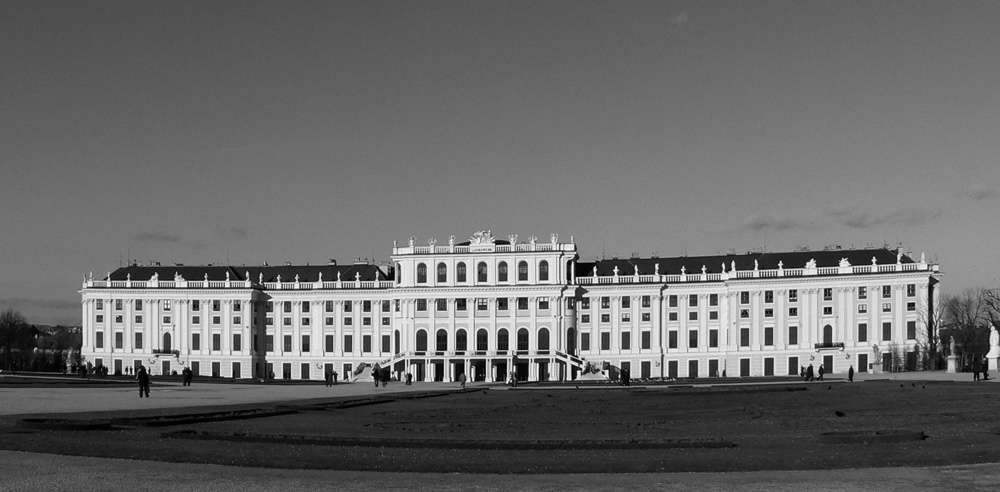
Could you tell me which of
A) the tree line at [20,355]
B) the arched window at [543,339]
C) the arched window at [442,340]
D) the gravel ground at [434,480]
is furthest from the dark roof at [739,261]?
the gravel ground at [434,480]

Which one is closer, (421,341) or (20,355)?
A: (421,341)

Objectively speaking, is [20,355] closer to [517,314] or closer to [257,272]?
[257,272]

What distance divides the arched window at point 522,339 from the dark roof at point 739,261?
10.3m

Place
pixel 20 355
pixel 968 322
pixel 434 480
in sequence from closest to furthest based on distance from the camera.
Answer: pixel 434 480 < pixel 968 322 < pixel 20 355

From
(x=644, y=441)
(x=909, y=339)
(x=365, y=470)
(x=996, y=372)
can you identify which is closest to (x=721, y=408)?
(x=644, y=441)

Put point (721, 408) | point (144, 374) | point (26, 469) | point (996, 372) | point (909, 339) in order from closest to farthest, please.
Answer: point (26, 469)
point (721, 408)
point (144, 374)
point (996, 372)
point (909, 339)

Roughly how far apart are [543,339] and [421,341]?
14.3 meters

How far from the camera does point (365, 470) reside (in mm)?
20625

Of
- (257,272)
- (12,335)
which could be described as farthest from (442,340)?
(12,335)

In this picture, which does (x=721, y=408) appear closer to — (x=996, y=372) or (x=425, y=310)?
(x=996, y=372)

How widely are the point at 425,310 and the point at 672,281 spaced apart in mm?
28445

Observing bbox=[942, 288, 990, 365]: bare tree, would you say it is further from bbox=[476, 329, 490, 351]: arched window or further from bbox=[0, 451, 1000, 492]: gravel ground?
bbox=[0, 451, 1000, 492]: gravel ground

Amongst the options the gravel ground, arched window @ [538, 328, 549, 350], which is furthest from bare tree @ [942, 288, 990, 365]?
the gravel ground

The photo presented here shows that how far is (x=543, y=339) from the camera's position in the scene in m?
127
